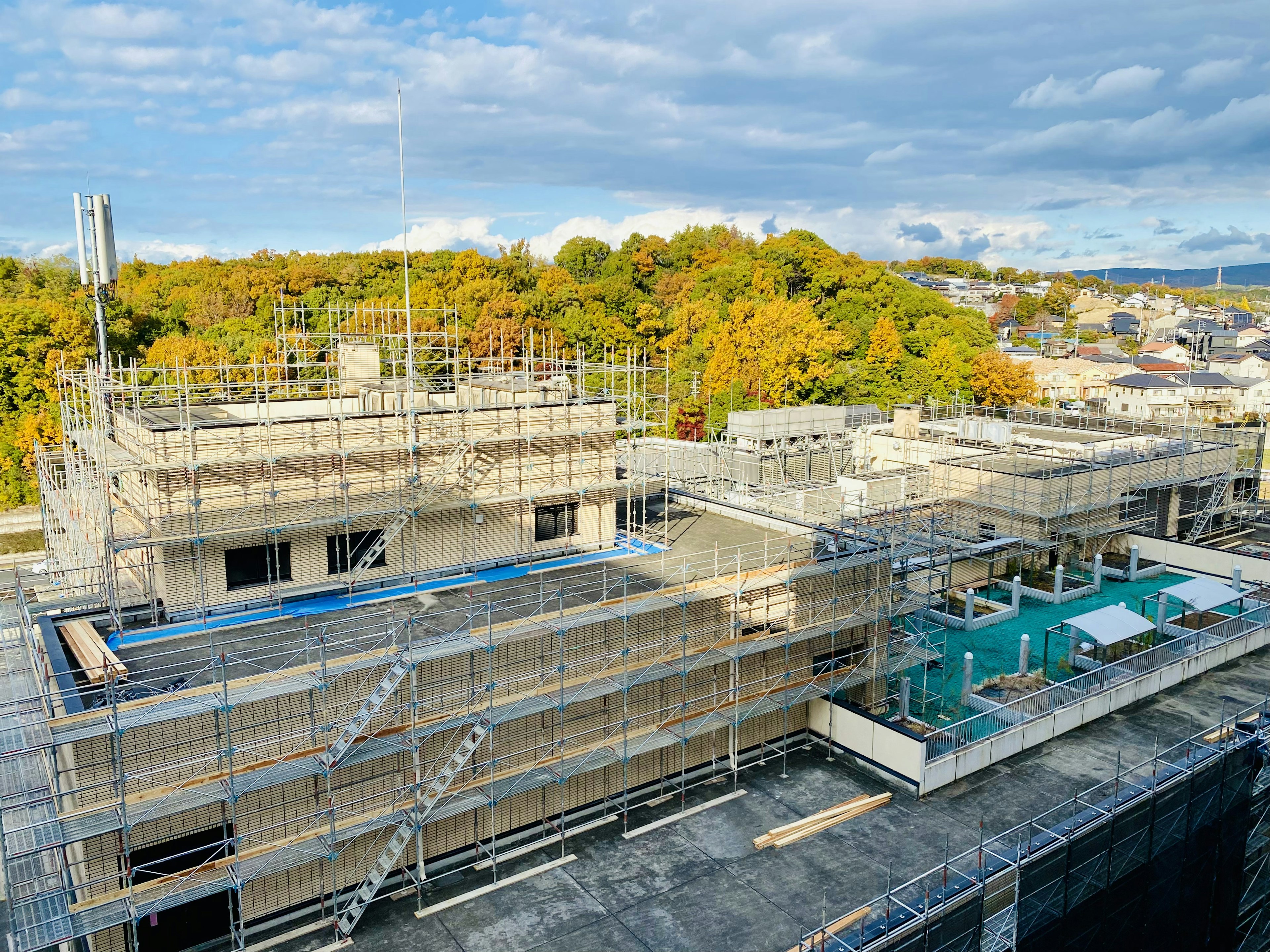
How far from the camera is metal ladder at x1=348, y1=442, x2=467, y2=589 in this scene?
1939 centimetres

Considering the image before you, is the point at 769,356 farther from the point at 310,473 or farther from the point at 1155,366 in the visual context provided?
the point at 1155,366

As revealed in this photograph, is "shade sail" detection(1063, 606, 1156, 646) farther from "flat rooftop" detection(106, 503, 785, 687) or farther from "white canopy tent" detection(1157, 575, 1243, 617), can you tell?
"flat rooftop" detection(106, 503, 785, 687)

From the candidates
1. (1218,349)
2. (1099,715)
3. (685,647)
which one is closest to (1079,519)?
(1099,715)

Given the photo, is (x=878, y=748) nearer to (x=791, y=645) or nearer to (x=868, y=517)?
(x=791, y=645)

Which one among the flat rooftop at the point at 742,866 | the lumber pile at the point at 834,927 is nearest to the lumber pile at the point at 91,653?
the flat rooftop at the point at 742,866

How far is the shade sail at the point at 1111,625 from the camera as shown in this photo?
23906 mm

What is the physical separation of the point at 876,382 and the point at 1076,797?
50881 mm

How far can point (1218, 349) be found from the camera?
380ft

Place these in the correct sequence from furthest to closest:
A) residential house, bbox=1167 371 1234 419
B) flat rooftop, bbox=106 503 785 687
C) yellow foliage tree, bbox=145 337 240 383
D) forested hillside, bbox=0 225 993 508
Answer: residential house, bbox=1167 371 1234 419 → forested hillside, bbox=0 225 993 508 → yellow foliage tree, bbox=145 337 240 383 → flat rooftop, bbox=106 503 785 687

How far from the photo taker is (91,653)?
592 inches

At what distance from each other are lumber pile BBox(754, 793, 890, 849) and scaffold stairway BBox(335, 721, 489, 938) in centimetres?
590

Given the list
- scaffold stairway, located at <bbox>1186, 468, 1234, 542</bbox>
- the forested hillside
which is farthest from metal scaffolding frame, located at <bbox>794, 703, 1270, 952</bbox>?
the forested hillside

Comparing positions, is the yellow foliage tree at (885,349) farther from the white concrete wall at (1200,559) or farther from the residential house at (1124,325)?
the residential house at (1124,325)

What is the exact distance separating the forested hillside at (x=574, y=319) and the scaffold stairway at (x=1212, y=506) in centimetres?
2525
